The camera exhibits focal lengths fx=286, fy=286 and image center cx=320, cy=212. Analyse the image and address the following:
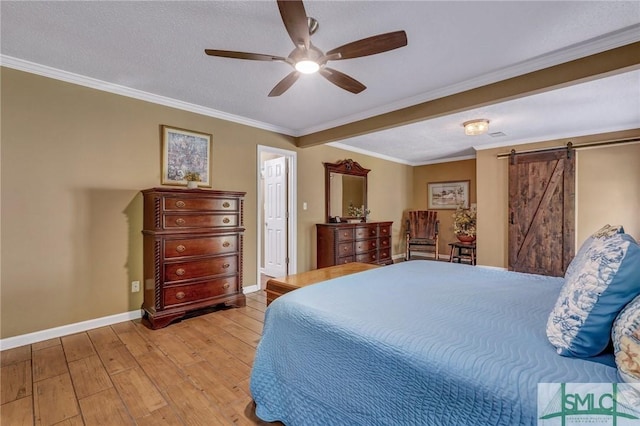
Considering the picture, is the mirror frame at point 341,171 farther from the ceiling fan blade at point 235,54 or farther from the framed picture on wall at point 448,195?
the ceiling fan blade at point 235,54

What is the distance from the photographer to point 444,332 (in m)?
1.09

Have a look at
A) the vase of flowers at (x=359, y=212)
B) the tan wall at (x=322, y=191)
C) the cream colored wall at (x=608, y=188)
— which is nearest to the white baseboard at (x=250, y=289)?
the tan wall at (x=322, y=191)

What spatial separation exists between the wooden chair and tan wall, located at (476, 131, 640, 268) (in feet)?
4.29

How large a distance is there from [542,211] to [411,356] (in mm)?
4939

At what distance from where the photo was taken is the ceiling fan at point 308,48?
1.53 metres

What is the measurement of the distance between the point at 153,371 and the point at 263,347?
3.42 feet

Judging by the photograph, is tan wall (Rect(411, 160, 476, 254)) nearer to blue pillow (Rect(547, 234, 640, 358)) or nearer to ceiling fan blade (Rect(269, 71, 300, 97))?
ceiling fan blade (Rect(269, 71, 300, 97))

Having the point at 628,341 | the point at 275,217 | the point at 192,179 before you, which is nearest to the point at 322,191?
the point at 275,217

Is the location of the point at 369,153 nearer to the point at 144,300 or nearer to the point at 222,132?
the point at 222,132

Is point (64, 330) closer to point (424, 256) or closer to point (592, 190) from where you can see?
point (424, 256)

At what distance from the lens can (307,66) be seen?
198cm

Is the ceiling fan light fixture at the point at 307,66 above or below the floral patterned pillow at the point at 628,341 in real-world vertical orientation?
above

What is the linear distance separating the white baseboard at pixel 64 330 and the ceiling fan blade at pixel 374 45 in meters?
3.14

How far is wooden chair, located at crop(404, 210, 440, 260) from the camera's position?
21.2ft
